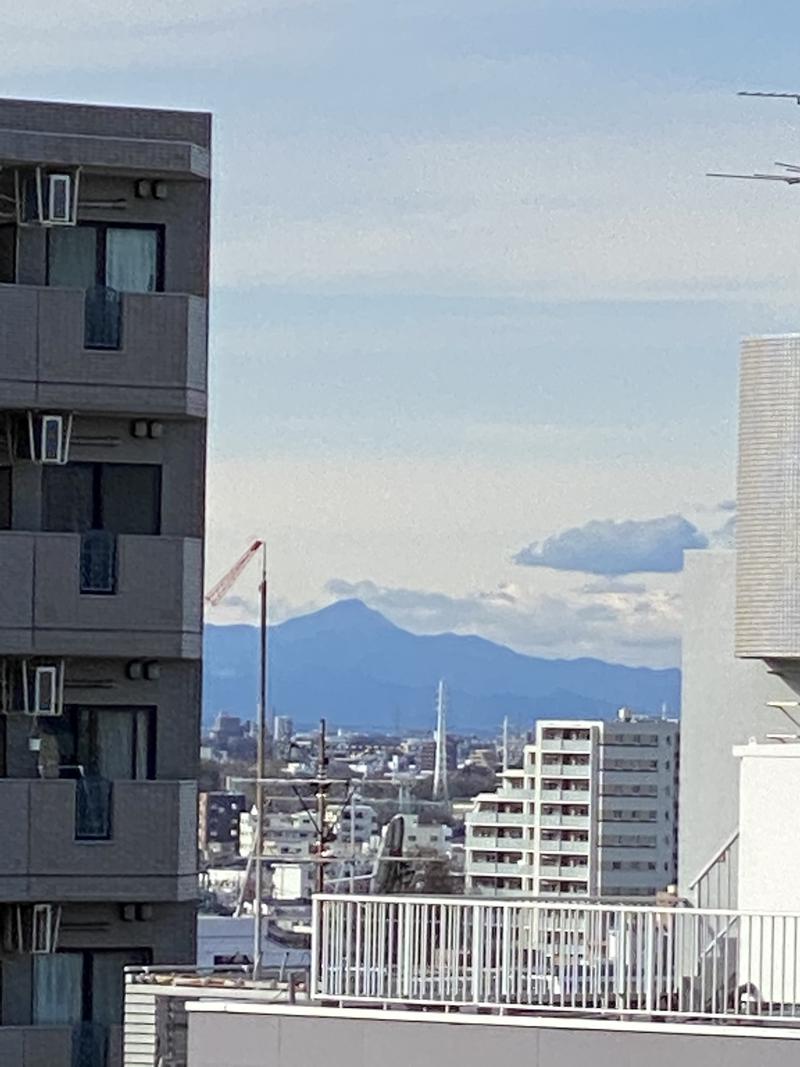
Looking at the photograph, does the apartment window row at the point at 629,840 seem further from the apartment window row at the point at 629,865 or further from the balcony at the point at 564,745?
the balcony at the point at 564,745

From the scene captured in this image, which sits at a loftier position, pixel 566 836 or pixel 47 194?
pixel 47 194

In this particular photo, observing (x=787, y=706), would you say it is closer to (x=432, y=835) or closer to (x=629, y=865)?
(x=432, y=835)

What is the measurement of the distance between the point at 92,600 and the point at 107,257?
307 centimetres

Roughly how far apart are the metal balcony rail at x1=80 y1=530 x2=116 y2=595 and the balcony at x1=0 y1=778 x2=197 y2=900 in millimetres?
1679

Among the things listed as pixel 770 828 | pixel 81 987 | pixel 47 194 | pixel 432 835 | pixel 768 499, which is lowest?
pixel 432 835

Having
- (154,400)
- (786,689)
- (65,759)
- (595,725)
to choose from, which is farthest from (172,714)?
(595,725)

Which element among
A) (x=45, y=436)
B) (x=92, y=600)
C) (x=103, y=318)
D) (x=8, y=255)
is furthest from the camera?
(x=8, y=255)

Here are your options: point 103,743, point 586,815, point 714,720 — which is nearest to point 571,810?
point 586,815

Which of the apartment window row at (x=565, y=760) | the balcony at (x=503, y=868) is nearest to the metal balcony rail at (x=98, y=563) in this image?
the balcony at (x=503, y=868)

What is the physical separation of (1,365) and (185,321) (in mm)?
1662

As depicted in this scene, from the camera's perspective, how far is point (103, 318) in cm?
2586

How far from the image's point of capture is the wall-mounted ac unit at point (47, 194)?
25422 mm

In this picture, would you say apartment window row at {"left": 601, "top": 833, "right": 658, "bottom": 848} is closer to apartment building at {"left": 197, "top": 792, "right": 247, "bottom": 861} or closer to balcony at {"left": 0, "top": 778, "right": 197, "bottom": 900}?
apartment building at {"left": 197, "top": 792, "right": 247, "bottom": 861}

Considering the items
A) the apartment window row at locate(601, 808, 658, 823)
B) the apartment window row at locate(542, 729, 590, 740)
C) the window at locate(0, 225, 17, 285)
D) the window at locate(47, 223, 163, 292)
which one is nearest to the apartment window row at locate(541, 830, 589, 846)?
the apartment window row at locate(601, 808, 658, 823)
